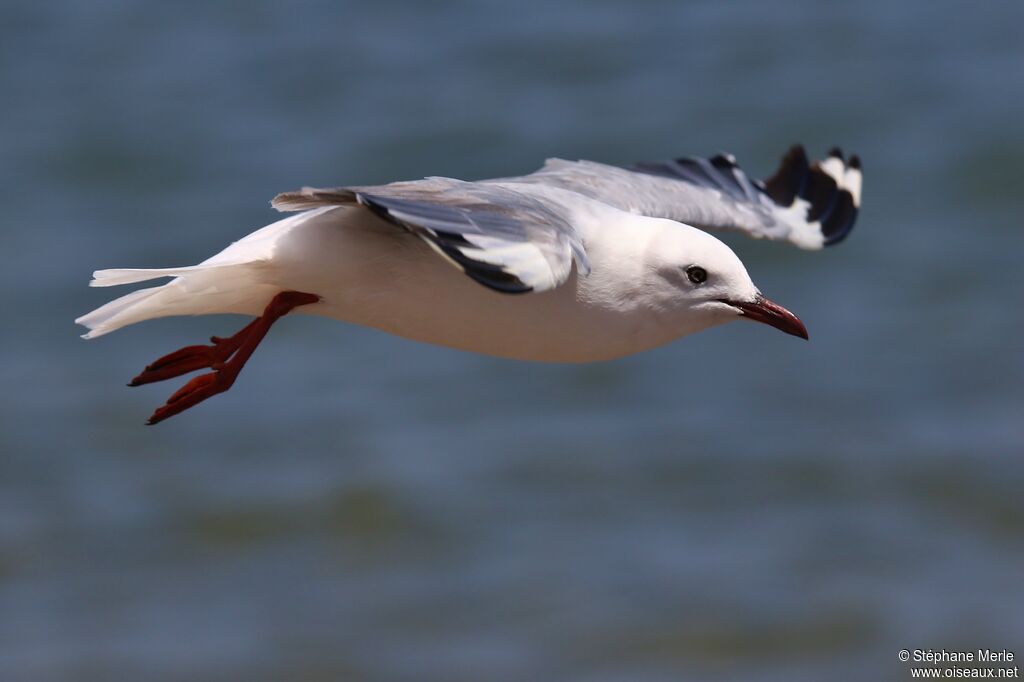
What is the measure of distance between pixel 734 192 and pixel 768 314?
186cm

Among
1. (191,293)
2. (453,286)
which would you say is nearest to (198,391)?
(191,293)

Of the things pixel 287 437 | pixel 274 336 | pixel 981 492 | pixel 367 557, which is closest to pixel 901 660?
pixel 981 492

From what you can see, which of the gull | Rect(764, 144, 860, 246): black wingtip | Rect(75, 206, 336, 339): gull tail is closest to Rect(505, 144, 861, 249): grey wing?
Rect(764, 144, 860, 246): black wingtip

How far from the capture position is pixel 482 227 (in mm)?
3965

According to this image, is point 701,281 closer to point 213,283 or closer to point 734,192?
point 213,283

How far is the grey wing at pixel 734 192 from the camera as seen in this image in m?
5.72

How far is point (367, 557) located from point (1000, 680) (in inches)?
129

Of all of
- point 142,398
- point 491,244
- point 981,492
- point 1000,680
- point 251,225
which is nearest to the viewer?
point 491,244

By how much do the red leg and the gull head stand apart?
3.07ft

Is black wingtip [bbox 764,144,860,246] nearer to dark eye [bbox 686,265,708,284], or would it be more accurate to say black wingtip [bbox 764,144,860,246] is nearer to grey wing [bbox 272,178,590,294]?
dark eye [bbox 686,265,708,284]

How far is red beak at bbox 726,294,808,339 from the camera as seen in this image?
179 inches

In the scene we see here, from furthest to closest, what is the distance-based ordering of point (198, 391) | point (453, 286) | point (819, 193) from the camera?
point (819, 193) → point (198, 391) → point (453, 286)

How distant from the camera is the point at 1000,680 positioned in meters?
7.69

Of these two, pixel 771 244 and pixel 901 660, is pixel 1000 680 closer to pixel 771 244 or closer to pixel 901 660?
pixel 901 660
